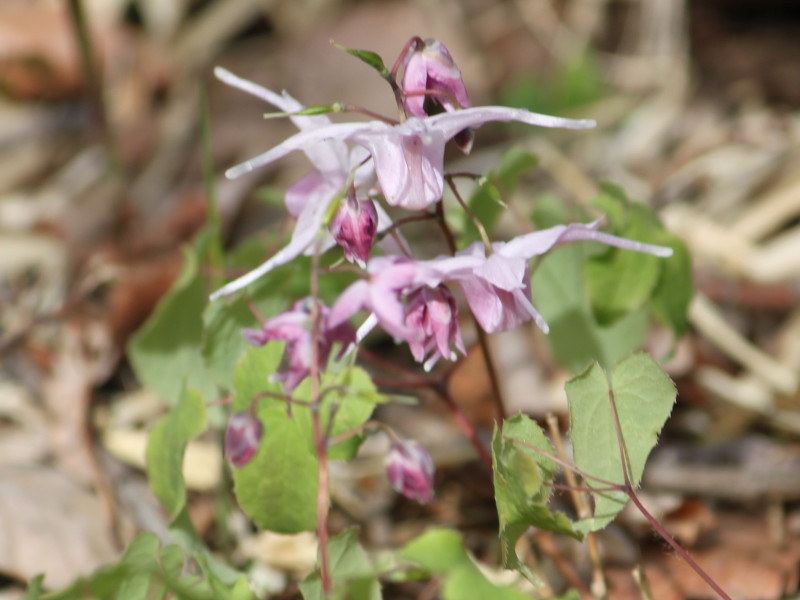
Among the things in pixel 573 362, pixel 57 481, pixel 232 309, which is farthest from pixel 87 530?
pixel 573 362

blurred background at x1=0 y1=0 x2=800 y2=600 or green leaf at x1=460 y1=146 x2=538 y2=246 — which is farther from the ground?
green leaf at x1=460 y1=146 x2=538 y2=246

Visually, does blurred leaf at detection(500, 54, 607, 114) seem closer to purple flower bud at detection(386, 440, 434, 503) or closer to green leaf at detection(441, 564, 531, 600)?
purple flower bud at detection(386, 440, 434, 503)

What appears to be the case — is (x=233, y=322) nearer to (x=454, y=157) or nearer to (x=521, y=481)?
(x=521, y=481)

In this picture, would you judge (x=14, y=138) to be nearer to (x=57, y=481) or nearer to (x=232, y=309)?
(x=57, y=481)

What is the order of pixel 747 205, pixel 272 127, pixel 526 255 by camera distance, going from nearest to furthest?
1. pixel 526 255
2. pixel 747 205
3. pixel 272 127

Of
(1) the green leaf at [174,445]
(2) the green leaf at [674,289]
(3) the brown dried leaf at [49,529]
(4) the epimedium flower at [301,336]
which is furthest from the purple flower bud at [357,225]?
(3) the brown dried leaf at [49,529]

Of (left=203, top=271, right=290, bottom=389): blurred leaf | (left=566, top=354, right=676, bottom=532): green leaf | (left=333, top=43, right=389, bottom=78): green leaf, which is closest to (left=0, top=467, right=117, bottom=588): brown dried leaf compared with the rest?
(left=203, top=271, right=290, bottom=389): blurred leaf

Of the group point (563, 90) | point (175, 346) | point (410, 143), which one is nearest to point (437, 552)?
point (410, 143)

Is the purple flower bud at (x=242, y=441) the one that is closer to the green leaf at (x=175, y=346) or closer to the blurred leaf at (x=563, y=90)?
the green leaf at (x=175, y=346)
